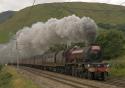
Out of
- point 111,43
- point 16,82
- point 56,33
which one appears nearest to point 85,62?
point 16,82

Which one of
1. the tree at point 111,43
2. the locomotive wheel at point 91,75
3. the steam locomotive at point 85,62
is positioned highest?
Result: the tree at point 111,43

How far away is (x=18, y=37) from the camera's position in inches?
3831

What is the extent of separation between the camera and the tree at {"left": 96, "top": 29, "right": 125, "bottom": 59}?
94938 mm

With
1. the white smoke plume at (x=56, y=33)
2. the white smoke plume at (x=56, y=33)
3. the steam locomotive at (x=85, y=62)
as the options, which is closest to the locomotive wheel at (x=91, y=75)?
the steam locomotive at (x=85, y=62)

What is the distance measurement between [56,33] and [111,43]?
31.3 meters

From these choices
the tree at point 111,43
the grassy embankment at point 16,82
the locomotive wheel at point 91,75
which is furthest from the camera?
the tree at point 111,43

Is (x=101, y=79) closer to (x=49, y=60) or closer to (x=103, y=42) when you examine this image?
(x=49, y=60)

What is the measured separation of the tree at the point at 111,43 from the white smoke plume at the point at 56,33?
15.3 metres

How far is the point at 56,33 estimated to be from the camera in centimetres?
6800

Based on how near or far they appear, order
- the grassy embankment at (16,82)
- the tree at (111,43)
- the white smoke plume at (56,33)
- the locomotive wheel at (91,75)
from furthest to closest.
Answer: the tree at (111,43)
the white smoke plume at (56,33)
the locomotive wheel at (91,75)
the grassy embankment at (16,82)

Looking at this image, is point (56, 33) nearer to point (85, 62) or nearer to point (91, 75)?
point (85, 62)

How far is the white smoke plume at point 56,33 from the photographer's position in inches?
2128

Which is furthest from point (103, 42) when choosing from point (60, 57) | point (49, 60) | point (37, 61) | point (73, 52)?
point (73, 52)

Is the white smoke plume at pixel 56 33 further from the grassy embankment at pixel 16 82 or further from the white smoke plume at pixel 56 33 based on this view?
the grassy embankment at pixel 16 82
